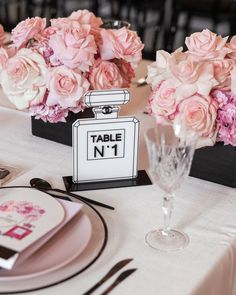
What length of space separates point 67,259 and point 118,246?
117 mm

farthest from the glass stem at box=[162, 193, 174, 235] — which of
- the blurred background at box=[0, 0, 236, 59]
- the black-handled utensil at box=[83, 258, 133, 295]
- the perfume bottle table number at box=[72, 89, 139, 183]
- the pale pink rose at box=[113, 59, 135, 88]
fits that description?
the blurred background at box=[0, 0, 236, 59]

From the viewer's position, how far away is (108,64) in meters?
1.28

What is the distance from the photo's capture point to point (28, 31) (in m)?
1.28

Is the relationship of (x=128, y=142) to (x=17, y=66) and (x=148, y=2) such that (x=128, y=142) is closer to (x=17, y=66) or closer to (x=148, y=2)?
(x=17, y=66)

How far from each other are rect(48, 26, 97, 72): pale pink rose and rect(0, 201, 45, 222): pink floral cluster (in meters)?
0.35

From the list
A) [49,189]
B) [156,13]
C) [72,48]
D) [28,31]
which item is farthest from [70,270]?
[156,13]

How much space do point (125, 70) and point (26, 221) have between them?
0.53 m

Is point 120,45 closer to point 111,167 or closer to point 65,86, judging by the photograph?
point 65,86

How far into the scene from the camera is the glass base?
965 millimetres

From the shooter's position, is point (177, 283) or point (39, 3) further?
point (39, 3)

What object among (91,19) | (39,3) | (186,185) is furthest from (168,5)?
(186,185)

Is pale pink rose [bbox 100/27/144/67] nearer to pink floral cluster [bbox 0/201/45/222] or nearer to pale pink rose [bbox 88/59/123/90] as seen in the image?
pale pink rose [bbox 88/59/123/90]

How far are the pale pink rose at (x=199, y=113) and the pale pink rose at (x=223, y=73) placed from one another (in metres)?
0.04

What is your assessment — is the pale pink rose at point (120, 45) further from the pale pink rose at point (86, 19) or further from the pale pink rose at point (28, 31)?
the pale pink rose at point (28, 31)
